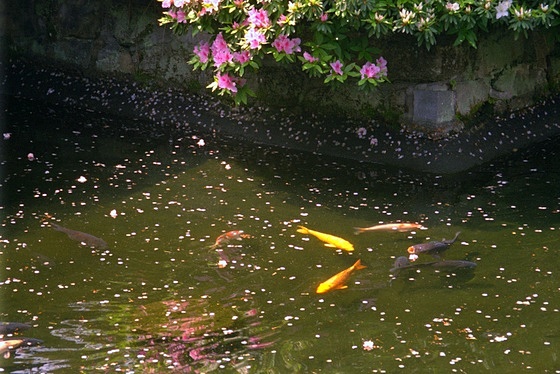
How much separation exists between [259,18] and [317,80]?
1.00 metres

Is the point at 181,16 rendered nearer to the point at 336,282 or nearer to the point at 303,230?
the point at 303,230

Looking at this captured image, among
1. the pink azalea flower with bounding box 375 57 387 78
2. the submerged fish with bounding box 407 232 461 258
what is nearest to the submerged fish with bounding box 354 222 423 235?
the submerged fish with bounding box 407 232 461 258

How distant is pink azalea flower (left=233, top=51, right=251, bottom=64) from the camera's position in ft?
19.8

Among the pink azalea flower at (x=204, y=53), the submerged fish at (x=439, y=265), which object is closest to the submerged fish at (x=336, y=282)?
the submerged fish at (x=439, y=265)

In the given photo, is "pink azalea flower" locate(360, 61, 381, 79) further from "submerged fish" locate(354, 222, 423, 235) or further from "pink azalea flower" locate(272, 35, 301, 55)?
"submerged fish" locate(354, 222, 423, 235)

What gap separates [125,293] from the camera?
14.6 feet

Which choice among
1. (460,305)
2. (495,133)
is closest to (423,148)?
(495,133)

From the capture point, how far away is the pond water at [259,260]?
394 centimetres

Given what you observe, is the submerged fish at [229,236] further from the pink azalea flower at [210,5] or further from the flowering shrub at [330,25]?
the pink azalea flower at [210,5]

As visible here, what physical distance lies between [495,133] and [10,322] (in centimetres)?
369

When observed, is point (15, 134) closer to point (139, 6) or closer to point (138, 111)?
point (138, 111)

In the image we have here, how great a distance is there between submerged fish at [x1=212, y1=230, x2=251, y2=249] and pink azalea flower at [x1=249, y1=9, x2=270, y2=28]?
4.78 feet

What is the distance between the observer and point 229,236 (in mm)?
5047

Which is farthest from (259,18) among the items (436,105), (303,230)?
(303,230)
